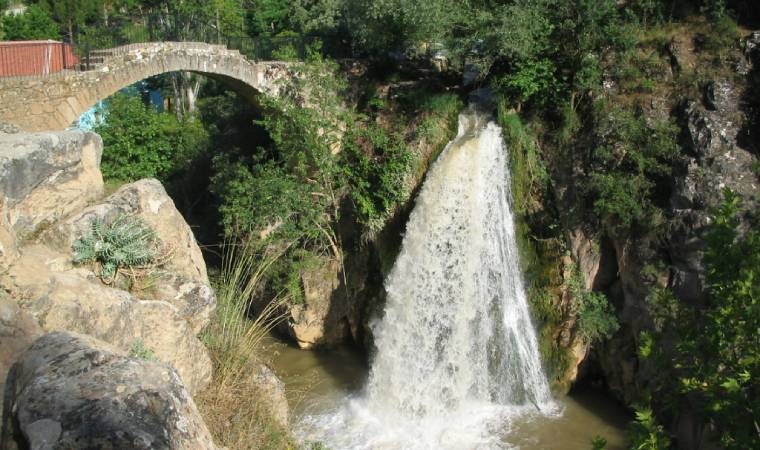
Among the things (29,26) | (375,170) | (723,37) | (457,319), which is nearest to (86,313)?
(457,319)

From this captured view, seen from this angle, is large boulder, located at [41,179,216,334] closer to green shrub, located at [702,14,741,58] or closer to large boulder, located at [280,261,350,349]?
large boulder, located at [280,261,350,349]

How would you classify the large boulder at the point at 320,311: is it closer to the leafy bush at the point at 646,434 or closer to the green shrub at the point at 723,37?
the green shrub at the point at 723,37

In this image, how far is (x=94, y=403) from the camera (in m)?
3.51

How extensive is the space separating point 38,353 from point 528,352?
9.48m

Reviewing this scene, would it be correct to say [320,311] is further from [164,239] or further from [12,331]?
[12,331]

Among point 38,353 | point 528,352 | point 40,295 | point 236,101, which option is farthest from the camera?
point 236,101

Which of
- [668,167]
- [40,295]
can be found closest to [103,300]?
[40,295]

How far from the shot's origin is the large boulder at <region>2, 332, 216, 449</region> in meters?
3.34

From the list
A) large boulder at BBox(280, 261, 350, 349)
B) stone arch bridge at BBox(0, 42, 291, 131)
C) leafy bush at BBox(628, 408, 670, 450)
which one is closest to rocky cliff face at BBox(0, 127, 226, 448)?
leafy bush at BBox(628, 408, 670, 450)

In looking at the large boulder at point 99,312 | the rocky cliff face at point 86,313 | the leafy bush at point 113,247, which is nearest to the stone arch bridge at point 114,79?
the rocky cliff face at point 86,313

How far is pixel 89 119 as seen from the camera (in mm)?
19969

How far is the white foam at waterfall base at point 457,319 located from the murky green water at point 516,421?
0.36 meters

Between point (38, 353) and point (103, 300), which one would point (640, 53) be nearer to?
→ point (103, 300)

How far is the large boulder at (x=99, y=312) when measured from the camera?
5660mm
